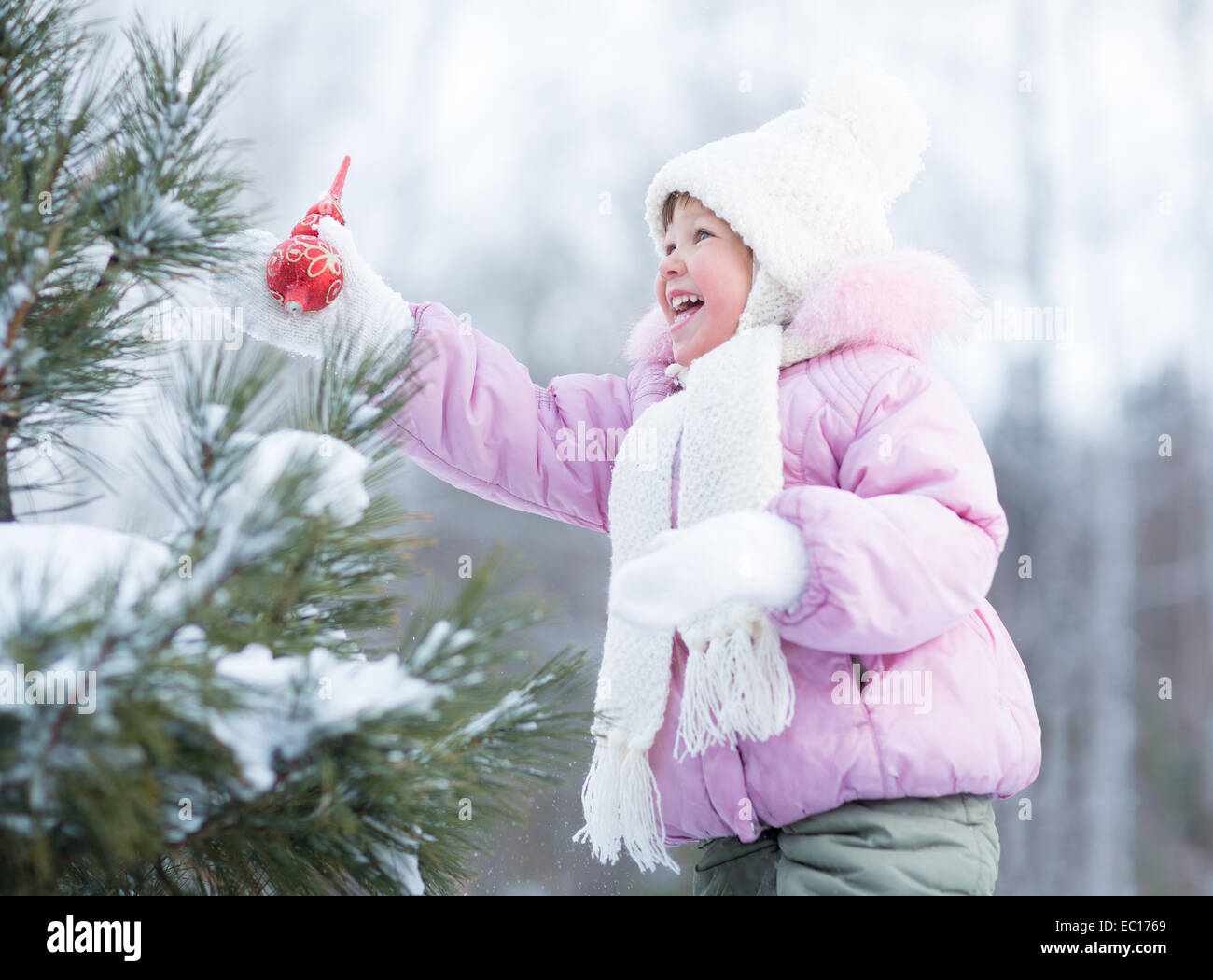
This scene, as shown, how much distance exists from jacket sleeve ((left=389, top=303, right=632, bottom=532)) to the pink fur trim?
26 cm

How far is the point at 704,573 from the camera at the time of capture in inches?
26.5

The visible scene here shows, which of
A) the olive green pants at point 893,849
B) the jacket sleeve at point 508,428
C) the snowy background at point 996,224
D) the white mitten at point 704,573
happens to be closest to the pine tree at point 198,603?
the white mitten at point 704,573

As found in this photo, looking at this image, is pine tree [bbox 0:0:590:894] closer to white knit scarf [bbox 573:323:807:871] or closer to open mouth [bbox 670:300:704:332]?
white knit scarf [bbox 573:323:807:871]

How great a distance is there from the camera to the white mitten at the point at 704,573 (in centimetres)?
67

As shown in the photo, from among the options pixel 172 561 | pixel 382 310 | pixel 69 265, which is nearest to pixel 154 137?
pixel 69 265

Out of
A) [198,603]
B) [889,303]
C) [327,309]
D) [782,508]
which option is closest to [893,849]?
[782,508]

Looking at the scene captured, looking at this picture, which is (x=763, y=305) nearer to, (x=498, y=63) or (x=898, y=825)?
(x=898, y=825)

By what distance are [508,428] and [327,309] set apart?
8.2 inches

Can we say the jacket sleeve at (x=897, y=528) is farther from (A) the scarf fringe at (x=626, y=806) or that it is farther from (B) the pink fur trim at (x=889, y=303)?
(A) the scarf fringe at (x=626, y=806)

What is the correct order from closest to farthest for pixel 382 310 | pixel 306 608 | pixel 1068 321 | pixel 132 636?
pixel 132 636 → pixel 306 608 → pixel 382 310 → pixel 1068 321

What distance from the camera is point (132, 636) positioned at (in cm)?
45

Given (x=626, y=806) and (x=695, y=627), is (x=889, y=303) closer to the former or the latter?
(x=695, y=627)
